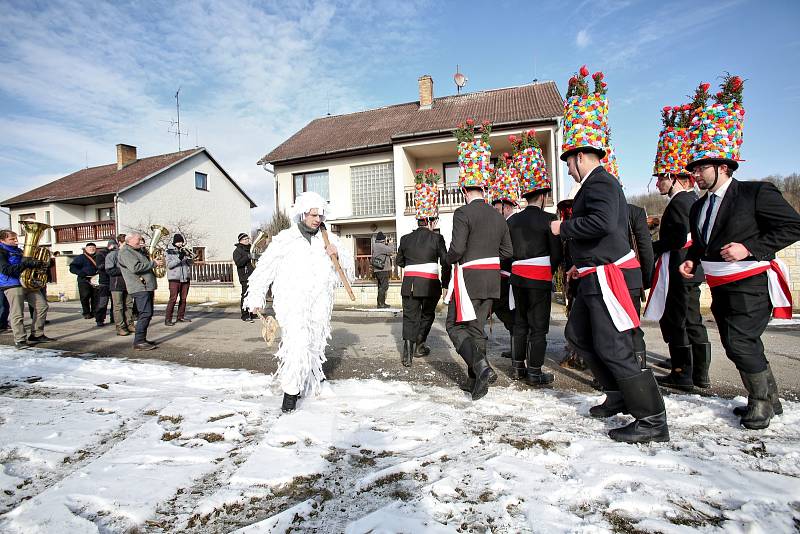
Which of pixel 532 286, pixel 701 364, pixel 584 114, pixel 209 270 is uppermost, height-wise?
pixel 584 114

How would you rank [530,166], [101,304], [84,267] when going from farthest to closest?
[84,267] < [101,304] < [530,166]

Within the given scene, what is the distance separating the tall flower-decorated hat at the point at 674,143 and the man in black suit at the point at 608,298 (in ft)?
6.57

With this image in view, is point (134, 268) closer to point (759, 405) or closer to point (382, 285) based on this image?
point (382, 285)

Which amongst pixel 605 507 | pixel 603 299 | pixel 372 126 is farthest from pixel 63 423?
pixel 372 126

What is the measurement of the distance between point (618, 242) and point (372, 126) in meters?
20.3

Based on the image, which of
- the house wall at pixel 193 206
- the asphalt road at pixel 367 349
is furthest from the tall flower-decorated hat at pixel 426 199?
the house wall at pixel 193 206

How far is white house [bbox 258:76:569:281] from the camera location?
17688 mm

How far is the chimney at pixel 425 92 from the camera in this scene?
21438 mm

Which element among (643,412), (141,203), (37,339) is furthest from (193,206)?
(643,412)

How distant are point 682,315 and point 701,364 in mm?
528

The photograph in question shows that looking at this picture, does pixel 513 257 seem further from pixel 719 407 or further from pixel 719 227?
pixel 719 407

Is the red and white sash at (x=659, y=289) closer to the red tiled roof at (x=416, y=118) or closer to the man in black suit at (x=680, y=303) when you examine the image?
the man in black suit at (x=680, y=303)

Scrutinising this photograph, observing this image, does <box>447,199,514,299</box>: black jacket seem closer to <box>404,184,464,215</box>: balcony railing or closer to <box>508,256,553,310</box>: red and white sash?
<box>508,256,553,310</box>: red and white sash

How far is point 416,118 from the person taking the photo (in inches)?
804
